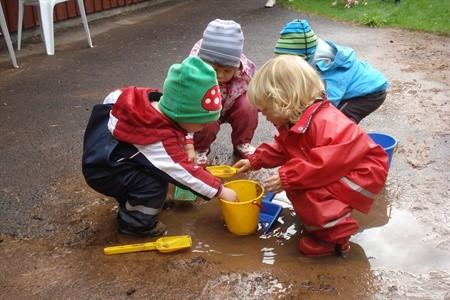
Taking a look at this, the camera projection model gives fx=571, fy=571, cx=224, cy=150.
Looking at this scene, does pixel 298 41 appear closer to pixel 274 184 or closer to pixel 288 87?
pixel 288 87

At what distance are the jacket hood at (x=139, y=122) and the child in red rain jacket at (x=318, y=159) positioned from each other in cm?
44

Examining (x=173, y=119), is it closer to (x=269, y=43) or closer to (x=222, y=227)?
(x=222, y=227)

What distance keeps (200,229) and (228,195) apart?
278 millimetres

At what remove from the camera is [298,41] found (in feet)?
10.6

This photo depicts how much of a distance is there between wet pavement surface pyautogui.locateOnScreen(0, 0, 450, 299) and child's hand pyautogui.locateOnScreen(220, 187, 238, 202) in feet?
0.67

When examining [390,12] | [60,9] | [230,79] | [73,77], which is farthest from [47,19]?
[390,12]

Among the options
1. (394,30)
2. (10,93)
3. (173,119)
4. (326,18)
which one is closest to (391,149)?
(173,119)

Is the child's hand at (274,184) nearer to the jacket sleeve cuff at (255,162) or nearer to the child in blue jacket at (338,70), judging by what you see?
the jacket sleeve cuff at (255,162)

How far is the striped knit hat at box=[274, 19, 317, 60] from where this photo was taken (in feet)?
10.5

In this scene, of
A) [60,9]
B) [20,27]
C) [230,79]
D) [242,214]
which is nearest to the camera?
[242,214]

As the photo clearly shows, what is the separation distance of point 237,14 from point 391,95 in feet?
14.0

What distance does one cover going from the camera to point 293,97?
8.32 feet

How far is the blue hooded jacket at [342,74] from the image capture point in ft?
10.9

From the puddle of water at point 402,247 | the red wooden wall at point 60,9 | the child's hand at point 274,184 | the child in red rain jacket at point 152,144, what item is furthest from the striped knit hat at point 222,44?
the red wooden wall at point 60,9
